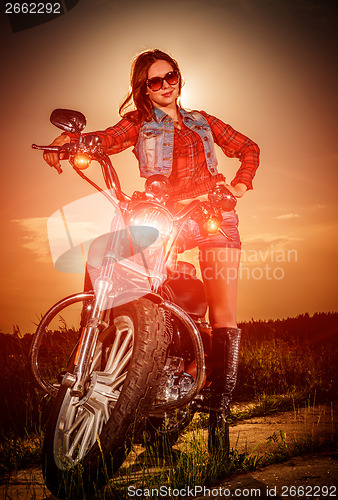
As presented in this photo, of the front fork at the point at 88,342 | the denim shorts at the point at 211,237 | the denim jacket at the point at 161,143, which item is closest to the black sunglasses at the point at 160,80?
the denim jacket at the point at 161,143

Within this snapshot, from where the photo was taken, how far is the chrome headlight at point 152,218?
89.0 inches

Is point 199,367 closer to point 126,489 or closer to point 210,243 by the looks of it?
point 126,489

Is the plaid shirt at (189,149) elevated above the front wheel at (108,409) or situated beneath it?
elevated above

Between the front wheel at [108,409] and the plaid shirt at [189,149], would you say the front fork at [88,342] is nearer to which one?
the front wheel at [108,409]

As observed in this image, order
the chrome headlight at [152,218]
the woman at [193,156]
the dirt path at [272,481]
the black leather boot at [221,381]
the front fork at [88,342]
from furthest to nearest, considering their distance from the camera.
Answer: the woman at [193,156] → the black leather boot at [221,381] → the chrome headlight at [152,218] → the front fork at [88,342] → the dirt path at [272,481]

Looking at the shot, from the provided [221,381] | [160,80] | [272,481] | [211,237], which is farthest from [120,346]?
[160,80]

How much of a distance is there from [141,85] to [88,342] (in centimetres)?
217

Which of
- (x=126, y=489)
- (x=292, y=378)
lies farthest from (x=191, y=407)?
(x=292, y=378)

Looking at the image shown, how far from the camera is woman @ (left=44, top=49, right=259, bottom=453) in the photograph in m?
3.02

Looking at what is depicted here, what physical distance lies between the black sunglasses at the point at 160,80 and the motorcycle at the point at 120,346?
1133 mm

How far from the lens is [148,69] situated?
3.29m

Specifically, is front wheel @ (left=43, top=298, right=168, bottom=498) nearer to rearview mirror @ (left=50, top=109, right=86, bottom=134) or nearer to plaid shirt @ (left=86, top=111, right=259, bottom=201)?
rearview mirror @ (left=50, top=109, right=86, bottom=134)

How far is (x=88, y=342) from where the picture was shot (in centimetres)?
216

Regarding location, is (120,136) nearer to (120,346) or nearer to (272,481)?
(120,346)
